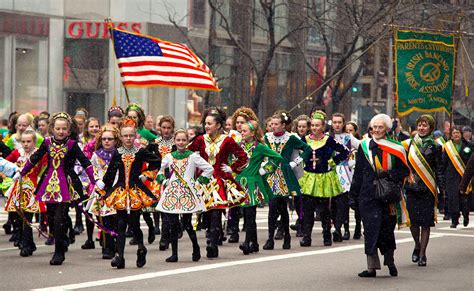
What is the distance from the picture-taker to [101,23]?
35.7 meters

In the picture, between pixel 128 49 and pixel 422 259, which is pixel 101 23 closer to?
pixel 128 49

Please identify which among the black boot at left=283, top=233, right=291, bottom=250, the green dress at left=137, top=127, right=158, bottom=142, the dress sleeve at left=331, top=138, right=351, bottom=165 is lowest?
the black boot at left=283, top=233, right=291, bottom=250

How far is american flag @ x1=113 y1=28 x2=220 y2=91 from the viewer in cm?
2081

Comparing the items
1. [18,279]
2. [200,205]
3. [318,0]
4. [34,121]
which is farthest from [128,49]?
[318,0]

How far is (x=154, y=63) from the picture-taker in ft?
69.7

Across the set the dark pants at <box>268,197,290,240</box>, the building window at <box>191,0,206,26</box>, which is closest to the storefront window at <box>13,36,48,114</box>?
the building window at <box>191,0,206,26</box>

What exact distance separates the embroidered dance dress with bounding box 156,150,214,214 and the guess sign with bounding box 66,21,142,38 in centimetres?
2153

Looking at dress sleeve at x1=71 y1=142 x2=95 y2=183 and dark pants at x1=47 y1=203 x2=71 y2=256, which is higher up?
dress sleeve at x1=71 y1=142 x2=95 y2=183

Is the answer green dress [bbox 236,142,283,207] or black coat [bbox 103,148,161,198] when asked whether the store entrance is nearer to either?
green dress [bbox 236,142,283,207]

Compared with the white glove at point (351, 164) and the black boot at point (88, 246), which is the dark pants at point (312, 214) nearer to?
the white glove at point (351, 164)

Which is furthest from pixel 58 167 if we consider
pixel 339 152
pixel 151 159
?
pixel 339 152

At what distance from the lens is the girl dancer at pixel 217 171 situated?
48.3 ft

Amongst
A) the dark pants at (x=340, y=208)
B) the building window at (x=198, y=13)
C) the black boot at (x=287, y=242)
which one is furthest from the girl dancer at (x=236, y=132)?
the building window at (x=198, y=13)

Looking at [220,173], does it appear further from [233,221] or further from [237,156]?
[233,221]
